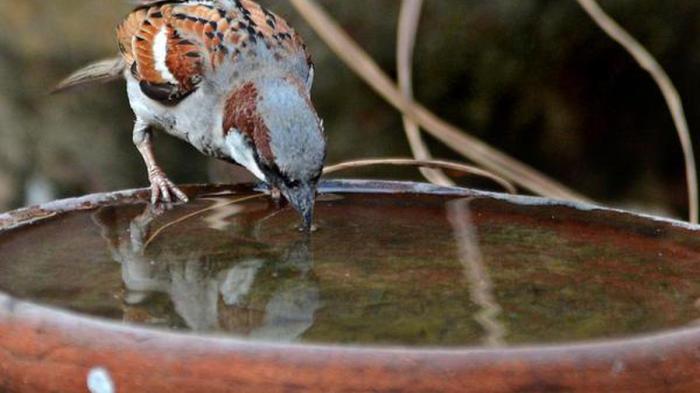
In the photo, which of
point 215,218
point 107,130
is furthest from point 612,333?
point 107,130

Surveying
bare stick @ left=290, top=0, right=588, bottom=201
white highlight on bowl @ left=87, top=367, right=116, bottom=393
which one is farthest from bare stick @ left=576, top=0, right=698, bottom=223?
white highlight on bowl @ left=87, top=367, right=116, bottom=393

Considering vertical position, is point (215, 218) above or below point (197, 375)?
above

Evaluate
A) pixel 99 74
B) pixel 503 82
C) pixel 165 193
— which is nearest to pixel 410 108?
pixel 503 82

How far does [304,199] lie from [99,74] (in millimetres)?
1751

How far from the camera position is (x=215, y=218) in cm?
233

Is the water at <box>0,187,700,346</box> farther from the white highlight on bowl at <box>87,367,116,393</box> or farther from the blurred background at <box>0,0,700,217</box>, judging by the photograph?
the blurred background at <box>0,0,700,217</box>

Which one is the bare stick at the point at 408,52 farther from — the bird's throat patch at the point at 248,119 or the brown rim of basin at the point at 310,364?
the brown rim of basin at the point at 310,364

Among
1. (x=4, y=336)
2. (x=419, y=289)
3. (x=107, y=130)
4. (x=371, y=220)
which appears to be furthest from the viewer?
(x=107, y=130)

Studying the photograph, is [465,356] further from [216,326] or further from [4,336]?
[4,336]

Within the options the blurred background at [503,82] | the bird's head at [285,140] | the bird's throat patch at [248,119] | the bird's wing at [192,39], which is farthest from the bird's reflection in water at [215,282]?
the blurred background at [503,82]

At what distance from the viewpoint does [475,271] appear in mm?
1933

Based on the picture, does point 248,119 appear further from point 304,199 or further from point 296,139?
point 304,199

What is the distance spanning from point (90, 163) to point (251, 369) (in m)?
3.73

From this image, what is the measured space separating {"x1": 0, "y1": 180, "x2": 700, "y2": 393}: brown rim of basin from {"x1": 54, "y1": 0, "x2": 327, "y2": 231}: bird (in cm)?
115
